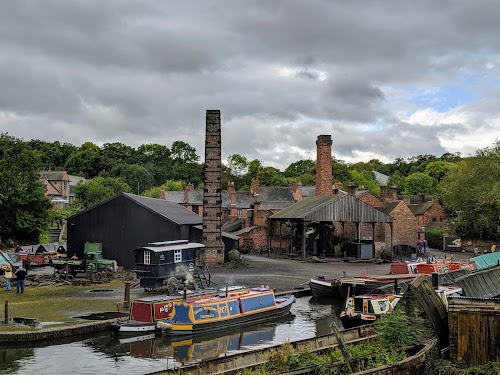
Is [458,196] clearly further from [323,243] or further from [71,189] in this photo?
[71,189]

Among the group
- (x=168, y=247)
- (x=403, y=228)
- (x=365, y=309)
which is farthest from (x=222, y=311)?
(x=403, y=228)

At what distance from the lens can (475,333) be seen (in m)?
15.2

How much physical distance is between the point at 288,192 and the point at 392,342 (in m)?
65.1

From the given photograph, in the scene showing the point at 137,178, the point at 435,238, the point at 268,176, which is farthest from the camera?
A: the point at 268,176

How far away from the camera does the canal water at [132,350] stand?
18656 mm

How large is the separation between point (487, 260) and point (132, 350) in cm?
2776

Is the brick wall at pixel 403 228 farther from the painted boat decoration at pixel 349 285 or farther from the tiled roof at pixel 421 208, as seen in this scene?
the painted boat decoration at pixel 349 285

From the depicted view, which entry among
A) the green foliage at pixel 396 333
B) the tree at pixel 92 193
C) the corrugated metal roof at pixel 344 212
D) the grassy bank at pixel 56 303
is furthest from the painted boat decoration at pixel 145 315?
the tree at pixel 92 193

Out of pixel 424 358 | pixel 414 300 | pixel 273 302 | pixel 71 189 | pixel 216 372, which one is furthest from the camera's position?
pixel 71 189

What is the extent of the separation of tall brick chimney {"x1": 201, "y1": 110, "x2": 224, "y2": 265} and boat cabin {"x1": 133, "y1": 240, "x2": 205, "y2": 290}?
12.0m

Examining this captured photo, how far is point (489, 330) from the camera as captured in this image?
1505 cm

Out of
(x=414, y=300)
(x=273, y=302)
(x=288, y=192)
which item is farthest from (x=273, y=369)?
(x=288, y=192)

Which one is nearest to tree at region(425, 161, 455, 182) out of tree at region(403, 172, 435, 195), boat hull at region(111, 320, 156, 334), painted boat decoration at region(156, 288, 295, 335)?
tree at region(403, 172, 435, 195)

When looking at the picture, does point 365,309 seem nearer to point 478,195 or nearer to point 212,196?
point 212,196
